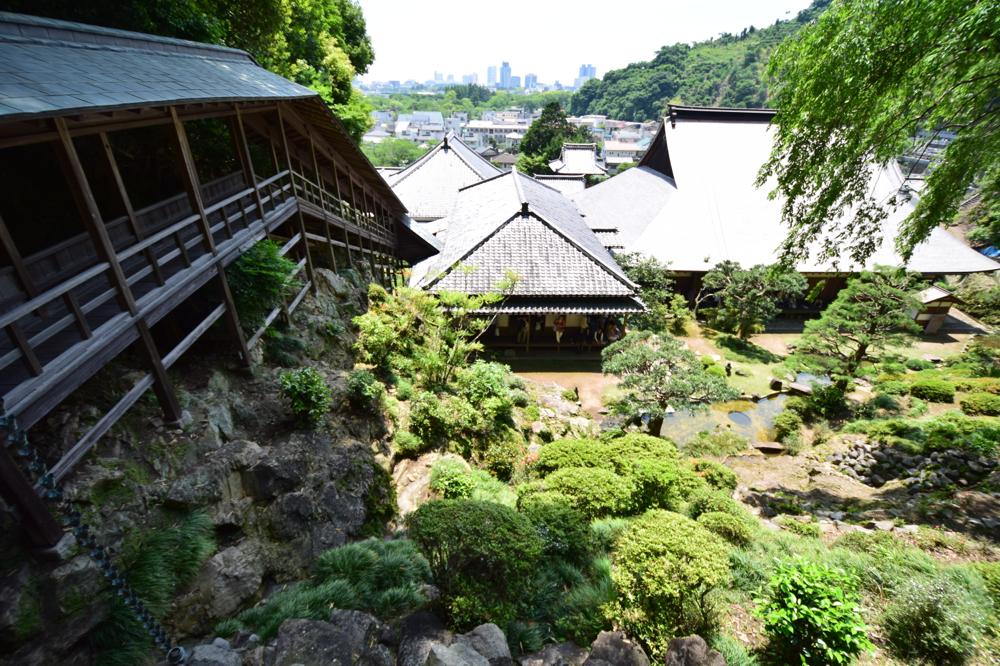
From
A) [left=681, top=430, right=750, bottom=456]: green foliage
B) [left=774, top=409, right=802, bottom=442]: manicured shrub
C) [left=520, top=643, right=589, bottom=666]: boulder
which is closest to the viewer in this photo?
[left=520, top=643, right=589, bottom=666]: boulder

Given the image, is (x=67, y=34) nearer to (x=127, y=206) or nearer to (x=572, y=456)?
(x=127, y=206)

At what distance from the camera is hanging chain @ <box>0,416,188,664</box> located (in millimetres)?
3607

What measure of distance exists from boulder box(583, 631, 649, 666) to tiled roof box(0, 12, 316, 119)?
7.58 meters

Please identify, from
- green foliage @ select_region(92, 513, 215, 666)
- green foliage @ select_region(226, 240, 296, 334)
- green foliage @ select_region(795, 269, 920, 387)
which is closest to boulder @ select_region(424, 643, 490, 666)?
green foliage @ select_region(92, 513, 215, 666)

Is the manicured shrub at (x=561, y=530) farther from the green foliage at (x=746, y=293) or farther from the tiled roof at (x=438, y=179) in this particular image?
the tiled roof at (x=438, y=179)

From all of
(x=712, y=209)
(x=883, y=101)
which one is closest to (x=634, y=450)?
(x=883, y=101)

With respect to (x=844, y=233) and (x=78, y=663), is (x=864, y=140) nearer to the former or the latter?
(x=844, y=233)

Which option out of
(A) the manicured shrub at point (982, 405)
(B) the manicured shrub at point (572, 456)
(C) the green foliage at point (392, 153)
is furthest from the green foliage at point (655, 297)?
(C) the green foliage at point (392, 153)

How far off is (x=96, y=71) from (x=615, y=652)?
910cm

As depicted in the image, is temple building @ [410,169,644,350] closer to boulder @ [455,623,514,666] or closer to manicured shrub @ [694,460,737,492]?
manicured shrub @ [694,460,737,492]

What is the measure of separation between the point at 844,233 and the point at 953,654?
888 cm

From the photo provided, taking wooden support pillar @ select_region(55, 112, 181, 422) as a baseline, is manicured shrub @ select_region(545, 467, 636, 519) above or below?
below

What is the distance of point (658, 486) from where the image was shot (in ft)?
28.9

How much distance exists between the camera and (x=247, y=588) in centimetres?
554
